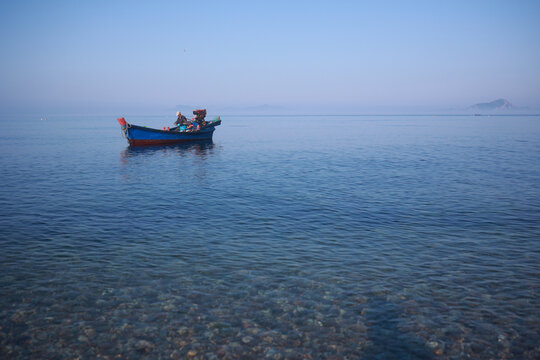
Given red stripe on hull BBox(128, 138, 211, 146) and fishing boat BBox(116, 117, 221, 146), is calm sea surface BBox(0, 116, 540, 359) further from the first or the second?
red stripe on hull BBox(128, 138, 211, 146)

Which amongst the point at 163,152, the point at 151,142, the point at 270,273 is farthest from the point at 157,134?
the point at 270,273

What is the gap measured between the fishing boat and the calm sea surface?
2411 centimetres

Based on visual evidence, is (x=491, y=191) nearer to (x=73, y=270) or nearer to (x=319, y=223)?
(x=319, y=223)

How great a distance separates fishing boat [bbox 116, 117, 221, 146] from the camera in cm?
4566

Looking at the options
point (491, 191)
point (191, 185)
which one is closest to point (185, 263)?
point (191, 185)

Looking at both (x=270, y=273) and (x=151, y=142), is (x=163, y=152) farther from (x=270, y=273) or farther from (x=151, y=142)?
(x=270, y=273)

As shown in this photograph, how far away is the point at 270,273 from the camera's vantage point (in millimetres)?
10695

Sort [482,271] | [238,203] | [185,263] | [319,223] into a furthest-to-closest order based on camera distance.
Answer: [238,203] < [319,223] < [185,263] < [482,271]

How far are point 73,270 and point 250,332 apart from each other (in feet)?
20.9

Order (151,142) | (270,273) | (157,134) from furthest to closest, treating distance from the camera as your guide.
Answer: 1. (151,142)
2. (157,134)
3. (270,273)

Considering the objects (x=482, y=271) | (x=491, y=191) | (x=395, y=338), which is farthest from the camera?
(x=491, y=191)

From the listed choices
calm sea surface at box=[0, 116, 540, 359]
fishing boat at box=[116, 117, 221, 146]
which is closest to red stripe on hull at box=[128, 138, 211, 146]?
fishing boat at box=[116, 117, 221, 146]

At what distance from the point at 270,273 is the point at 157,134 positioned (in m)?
41.5

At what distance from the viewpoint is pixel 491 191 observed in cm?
2197
